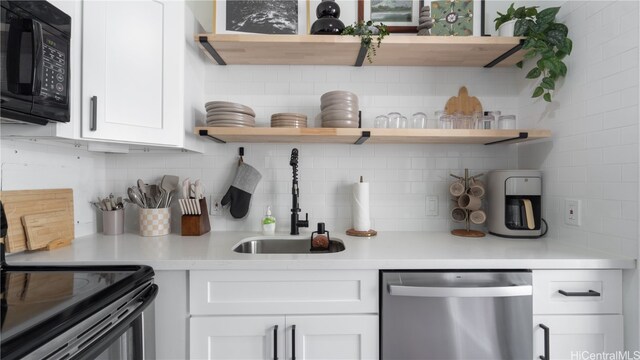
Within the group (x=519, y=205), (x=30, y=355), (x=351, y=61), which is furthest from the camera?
(x=351, y=61)

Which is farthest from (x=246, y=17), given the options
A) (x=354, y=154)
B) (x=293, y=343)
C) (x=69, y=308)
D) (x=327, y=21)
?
(x=293, y=343)

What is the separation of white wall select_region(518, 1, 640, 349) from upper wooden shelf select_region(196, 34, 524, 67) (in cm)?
29

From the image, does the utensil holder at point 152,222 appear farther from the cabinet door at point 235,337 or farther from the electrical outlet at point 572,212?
the electrical outlet at point 572,212

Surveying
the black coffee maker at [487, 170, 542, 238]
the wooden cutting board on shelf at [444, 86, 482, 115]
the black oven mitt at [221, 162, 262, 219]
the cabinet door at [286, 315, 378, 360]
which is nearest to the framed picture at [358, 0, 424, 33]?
the wooden cutting board on shelf at [444, 86, 482, 115]

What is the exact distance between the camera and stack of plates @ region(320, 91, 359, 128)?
1553mm

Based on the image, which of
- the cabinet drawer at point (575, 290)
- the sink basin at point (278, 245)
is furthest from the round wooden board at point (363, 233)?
the cabinet drawer at point (575, 290)

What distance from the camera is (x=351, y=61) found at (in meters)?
1.77

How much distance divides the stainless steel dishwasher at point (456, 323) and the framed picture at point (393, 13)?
4.65ft

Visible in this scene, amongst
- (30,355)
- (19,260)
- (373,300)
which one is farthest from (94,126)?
(373,300)

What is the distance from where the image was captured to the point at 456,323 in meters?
1.18

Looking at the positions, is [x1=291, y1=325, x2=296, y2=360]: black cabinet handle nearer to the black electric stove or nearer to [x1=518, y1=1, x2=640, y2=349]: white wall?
the black electric stove

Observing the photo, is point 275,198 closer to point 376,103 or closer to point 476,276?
point 376,103

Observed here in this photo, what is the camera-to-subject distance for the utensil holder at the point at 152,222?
164cm

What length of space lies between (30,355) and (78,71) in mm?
1038
